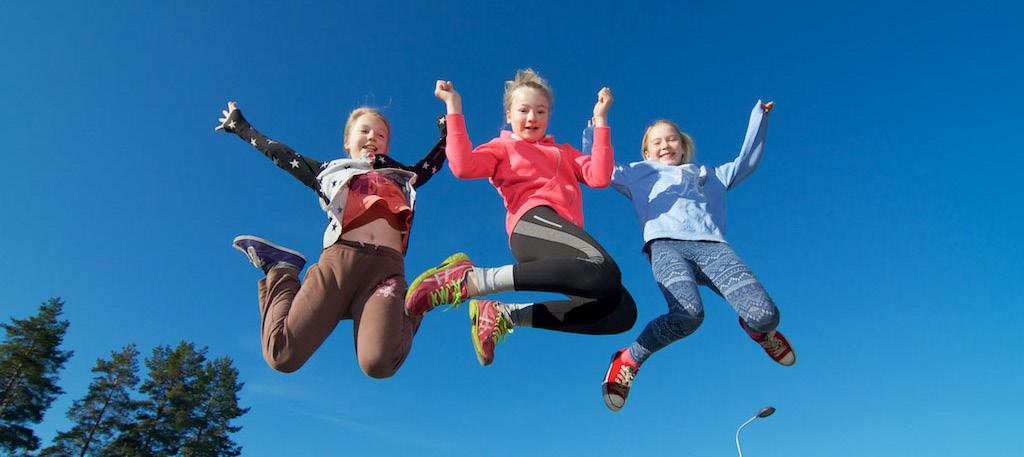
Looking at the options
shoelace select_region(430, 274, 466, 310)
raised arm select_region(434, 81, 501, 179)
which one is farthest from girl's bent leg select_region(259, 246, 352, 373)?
raised arm select_region(434, 81, 501, 179)

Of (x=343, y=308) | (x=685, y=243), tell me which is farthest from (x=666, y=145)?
(x=343, y=308)

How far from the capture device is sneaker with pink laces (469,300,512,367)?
3.64 meters

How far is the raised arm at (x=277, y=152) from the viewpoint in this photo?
4.86m

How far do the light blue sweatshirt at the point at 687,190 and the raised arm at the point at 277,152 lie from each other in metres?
2.47

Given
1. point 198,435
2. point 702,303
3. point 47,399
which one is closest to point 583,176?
point 702,303

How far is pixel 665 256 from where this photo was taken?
4.43m

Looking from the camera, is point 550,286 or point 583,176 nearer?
point 550,286

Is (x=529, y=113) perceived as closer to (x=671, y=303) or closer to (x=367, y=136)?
(x=367, y=136)

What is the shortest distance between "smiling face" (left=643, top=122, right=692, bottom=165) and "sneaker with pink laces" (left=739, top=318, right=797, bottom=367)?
5.10 feet

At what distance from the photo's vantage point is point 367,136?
5027mm

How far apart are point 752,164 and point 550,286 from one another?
106 inches

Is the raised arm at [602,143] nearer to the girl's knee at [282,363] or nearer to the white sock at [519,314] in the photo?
the white sock at [519,314]

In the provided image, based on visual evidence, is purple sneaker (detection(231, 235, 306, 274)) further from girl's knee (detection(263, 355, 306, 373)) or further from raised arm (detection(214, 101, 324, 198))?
girl's knee (detection(263, 355, 306, 373))

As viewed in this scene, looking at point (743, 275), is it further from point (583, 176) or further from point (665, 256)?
point (583, 176)
